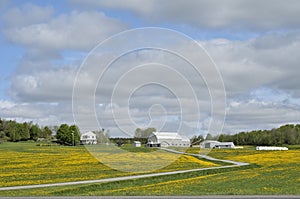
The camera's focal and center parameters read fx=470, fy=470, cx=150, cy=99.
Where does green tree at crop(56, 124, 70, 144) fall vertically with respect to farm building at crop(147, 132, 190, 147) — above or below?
above

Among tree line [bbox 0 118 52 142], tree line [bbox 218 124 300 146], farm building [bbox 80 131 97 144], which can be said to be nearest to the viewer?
farm building [bbox 80 131 97 144]

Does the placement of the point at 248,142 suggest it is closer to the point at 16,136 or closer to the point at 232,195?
the point at 16,136

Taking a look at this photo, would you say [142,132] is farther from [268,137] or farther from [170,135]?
[268,137]

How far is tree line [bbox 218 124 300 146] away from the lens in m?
147

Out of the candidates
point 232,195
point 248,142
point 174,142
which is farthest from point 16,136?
point 232,195

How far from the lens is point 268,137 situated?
150 metres

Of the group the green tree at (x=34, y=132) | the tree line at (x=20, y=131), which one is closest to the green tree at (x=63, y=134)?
the tree line at (x=20, y=131)

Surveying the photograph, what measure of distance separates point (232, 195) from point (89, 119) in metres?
12.1

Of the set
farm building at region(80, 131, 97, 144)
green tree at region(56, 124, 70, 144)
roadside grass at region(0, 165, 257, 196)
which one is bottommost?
roadside grass at region(0, 165, 257, 196)

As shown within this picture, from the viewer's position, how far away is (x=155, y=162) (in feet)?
157

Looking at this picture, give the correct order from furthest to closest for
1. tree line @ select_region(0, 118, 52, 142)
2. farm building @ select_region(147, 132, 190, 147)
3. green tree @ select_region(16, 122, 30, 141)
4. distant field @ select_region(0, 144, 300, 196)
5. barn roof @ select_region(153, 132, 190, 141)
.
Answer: green tree @ select_region(16, 122, 30, 141)
tree line @ select_region(0, 118, 52, 142)
farm building @ select_region(147, 132, 190, 147)
barn roof @ select_region(153, 132, 190, 141)
distant field @ select_region(0, 144, 300, 196)

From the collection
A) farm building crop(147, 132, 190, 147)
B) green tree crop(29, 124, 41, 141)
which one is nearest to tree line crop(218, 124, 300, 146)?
green tree crop(29, 124, 41, 141)

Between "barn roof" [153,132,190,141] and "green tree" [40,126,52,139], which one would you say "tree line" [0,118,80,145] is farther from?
"barn roof" [153,132,190,141]

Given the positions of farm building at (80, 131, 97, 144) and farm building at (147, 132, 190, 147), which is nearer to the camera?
farm building at (80, 131, 97, 144)
